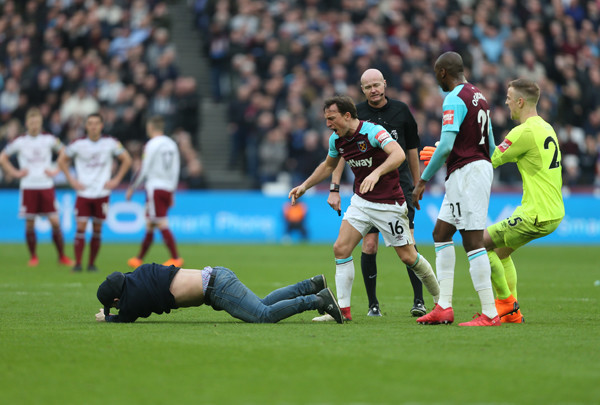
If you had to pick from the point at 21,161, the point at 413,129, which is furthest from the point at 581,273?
the point at 21,161

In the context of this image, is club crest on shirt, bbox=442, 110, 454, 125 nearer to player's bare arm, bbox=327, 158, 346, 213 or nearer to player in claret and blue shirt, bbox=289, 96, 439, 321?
player in claret and blue shirt, bbox=289, 96, 439, 321

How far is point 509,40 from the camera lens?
27.7 metres

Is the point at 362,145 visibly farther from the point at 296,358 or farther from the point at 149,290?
the point at 296,358

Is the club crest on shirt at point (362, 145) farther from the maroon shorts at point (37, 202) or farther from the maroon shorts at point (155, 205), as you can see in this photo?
the maroon shorts at point (37, 202)

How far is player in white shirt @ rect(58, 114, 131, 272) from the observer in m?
14.6

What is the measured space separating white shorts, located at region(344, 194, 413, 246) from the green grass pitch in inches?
31.9

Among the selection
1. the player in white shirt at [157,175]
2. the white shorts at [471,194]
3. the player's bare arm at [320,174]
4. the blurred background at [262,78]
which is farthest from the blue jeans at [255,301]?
the blurred background at [262,78]

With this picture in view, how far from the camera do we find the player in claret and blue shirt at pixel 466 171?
301 inches

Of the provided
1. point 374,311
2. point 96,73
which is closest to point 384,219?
point 374,311

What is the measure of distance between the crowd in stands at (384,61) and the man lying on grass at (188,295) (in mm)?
15311

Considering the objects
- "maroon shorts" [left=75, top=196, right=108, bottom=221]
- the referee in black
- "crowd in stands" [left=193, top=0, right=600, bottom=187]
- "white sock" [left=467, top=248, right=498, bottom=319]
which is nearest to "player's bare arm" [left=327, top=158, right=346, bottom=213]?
the referee in black

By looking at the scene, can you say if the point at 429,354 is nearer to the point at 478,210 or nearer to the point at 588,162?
the point at 478,210

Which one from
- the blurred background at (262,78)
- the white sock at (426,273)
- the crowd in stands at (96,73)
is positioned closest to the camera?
the white sock at (426,273)

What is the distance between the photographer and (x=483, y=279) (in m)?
7.72
